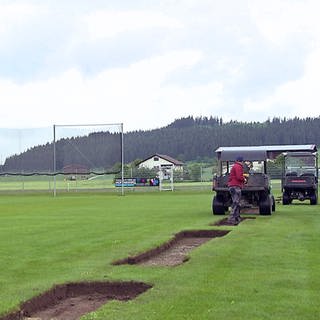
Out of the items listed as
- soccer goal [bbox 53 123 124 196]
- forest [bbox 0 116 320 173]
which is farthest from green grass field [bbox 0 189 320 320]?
forest [bbox 0 116 320 173]

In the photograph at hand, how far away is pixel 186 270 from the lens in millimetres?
10695

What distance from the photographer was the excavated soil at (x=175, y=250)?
12.2 metres

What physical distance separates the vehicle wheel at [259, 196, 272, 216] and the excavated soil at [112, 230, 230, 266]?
683cm

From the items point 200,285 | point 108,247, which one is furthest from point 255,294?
point 108,247

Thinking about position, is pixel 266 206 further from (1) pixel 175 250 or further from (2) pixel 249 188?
(1) pixel 175 250

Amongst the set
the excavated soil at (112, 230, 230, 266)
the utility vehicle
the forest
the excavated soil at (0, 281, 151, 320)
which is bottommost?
the excavated soil at (0, 281, 151, 320)

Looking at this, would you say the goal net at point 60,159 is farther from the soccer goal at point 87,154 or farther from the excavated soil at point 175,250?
the excavated soil at point 175,250

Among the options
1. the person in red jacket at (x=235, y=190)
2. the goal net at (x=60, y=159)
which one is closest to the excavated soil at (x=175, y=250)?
the person in red jacket at (x=235, y=190)

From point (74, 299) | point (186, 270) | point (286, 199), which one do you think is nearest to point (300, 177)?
point (286, 199)

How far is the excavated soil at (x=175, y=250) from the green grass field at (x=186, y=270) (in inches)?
10.6

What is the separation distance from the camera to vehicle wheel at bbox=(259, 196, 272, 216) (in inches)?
951

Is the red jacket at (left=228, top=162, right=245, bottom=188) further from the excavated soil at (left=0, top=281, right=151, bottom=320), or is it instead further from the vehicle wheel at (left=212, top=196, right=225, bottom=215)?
the excavated soil at (left=0, top=281, right=151, bottom=320)

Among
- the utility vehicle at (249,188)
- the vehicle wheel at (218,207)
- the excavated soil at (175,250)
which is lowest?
the excavated soil at (175,250)

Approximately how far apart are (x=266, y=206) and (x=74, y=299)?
15811mm
